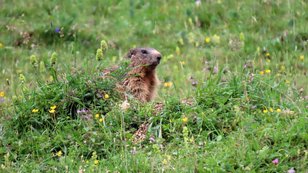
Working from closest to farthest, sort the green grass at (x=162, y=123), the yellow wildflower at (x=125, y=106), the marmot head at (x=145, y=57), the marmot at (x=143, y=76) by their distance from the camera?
the green grass at (x=162, y=123) → the yellow wildflower at (x=125, y=106) → the marmot at (x=143, y=76) → the marmot head at (x=145, y=57)

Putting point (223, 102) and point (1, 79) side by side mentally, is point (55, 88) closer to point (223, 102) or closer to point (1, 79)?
point (223, 102)

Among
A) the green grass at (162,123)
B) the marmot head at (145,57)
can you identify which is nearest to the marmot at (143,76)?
the marmot head at (145,57)

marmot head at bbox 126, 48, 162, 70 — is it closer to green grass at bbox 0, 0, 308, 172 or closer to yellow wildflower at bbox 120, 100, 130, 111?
green grass at bbox 0, 0, 308, 172

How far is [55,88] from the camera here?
601cm

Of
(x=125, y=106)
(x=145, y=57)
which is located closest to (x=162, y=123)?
(x=125, y=106)

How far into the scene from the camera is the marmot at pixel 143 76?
6840 mm

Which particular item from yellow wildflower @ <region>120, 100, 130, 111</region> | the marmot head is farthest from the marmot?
yellow wildflower @ <region>120, 100, 130, 111</region>

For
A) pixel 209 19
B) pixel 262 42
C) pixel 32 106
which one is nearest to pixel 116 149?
pixel 32 106

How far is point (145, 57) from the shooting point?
23.5 feet

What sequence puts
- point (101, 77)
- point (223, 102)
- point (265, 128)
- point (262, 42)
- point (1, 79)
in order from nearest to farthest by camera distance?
point (265, 128) → point (223, 102) → point (101, 77) → point (1, 79) → point (262, 42)

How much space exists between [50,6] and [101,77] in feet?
15.9

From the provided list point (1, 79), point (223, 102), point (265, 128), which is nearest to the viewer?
point (265, 128)

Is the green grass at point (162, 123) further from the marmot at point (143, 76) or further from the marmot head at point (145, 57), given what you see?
the marmot head at point (145, 57)

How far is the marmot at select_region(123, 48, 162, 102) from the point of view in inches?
269
